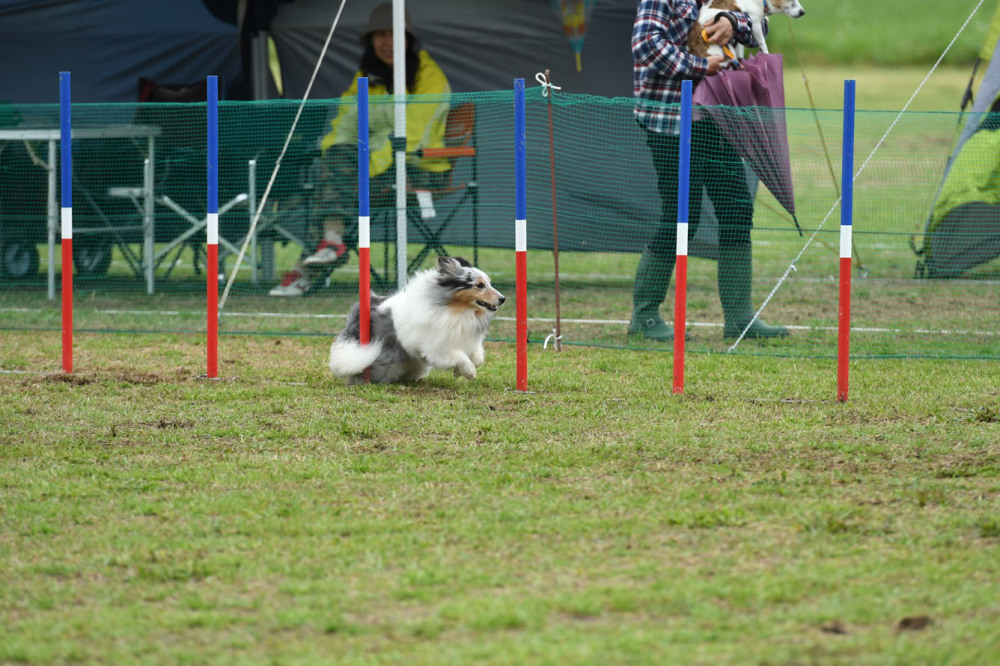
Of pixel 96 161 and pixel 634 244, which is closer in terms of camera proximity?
pixel 634 244

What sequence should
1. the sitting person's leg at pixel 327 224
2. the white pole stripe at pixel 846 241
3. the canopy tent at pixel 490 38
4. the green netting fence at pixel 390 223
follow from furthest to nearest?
the canopy tent at pixel 490 38, the sitting person's leg at pixel 327 224, the green netting fence at pixel 390 223, the white pole stripe at pixel 846 241

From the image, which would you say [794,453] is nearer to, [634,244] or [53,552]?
[53,552]

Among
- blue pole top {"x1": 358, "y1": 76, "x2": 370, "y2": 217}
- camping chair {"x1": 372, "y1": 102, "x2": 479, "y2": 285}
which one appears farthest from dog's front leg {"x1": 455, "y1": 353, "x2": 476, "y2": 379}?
camping chair {"x1": 372, "y1": 102, "x2": 479, "y2": 285}

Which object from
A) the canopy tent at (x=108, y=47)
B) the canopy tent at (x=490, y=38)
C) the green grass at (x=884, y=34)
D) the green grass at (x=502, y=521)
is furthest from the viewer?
the green grass at (x=884, y=34)

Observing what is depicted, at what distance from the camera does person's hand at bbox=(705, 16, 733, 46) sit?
7.61 meters

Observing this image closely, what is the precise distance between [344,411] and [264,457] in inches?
37.0

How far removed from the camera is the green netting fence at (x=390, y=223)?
28.6ft

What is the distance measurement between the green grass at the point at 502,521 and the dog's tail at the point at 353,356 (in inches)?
5.8

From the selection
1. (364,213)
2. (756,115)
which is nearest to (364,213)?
(364,213)

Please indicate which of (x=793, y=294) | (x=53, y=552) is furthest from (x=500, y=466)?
(x=793, y=294)

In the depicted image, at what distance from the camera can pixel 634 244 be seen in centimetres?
913

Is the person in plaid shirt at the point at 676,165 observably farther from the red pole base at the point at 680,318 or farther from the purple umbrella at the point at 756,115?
the red pole base at the point at 680,318

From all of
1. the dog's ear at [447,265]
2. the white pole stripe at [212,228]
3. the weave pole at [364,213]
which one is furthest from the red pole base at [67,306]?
the dog's ear at [447,265]

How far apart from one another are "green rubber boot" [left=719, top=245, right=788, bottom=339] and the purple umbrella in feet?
1.49
